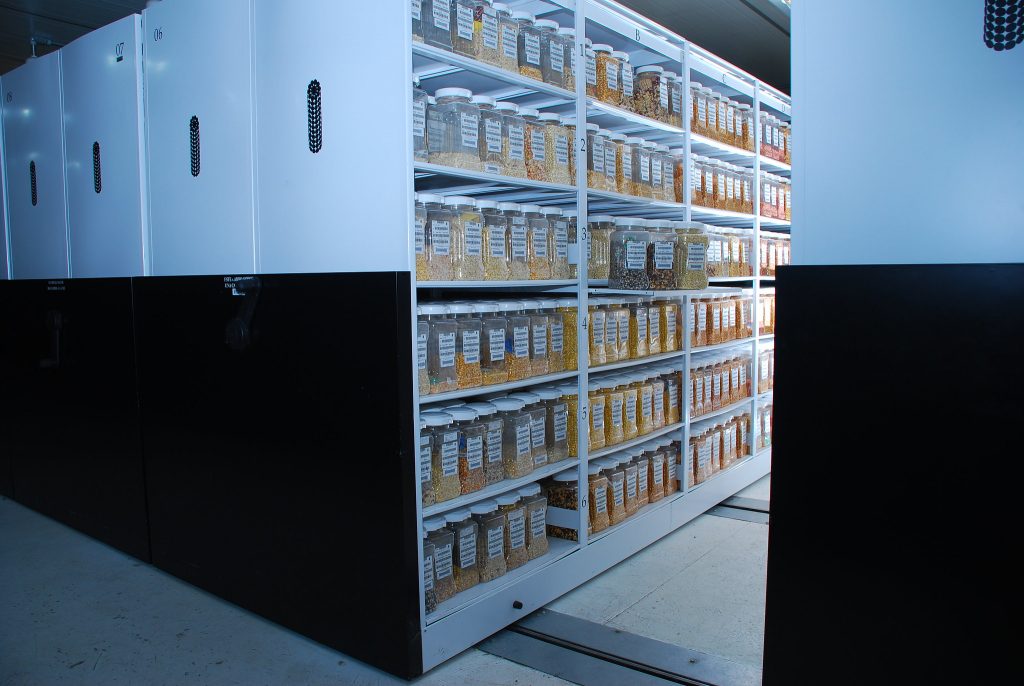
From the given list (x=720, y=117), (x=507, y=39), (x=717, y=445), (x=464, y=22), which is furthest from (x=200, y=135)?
(x=717, y=445)

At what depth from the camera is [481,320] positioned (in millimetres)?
2539

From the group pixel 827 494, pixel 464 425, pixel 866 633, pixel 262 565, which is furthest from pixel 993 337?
pixel 262 565

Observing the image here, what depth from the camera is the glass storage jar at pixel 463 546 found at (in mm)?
2410

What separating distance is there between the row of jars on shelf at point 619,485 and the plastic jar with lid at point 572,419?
105 millimetres

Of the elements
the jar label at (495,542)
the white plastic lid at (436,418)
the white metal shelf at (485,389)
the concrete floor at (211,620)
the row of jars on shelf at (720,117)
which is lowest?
the concrete floor at (211,620)

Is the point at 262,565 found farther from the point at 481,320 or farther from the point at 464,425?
the point at 481,320

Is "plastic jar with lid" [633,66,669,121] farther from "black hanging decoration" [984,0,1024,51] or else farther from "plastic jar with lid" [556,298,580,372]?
"black hanging decoration" [984,0,1024,51]

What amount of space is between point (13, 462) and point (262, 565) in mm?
2193

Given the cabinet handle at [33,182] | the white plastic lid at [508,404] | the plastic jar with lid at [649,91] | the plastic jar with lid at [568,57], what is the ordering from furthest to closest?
the cabinet handle at [33,182]
the plastic jar with lid at [649,91]
the plastic jar with lid at [568,57]
the white plastic lid at [508,404]

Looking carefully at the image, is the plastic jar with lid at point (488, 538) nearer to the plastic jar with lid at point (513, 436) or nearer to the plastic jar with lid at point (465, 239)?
the plastic jar with lid at point (513, 436)

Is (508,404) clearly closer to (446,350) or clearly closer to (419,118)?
(446,350)

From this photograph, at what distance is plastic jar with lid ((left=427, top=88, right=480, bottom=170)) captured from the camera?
94.2 inches

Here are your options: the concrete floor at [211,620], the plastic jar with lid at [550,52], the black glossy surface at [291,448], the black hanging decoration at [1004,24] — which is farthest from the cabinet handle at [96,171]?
the black hanging decoration at [1004,24]

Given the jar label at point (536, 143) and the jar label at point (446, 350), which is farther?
the jar label at point (536, 143)
